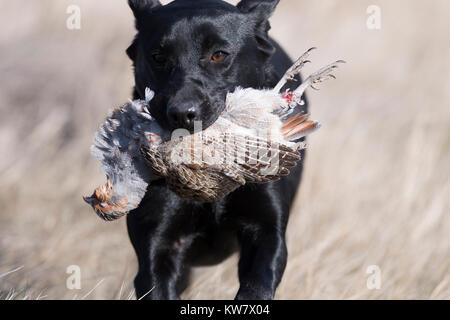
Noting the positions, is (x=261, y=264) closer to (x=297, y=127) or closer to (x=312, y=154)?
(x=297, y=127)

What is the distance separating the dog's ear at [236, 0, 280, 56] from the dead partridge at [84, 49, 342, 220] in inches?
27.3

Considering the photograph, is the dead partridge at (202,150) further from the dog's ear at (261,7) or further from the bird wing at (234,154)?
the dog's ear at (261,7)

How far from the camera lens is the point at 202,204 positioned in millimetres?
3570

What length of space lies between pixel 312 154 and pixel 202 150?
141 inches

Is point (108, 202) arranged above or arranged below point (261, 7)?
below

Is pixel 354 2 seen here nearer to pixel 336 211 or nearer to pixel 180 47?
pixel 336 211

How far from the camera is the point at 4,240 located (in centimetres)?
521

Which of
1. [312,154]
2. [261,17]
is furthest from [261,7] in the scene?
[312,154]

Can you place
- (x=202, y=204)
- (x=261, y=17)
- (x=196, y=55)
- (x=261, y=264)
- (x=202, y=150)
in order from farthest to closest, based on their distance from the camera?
(x=261, y=17)
(x=202, y=204)
(x=261, y=264)
(x=196, y=55)
(x=202, y=150)

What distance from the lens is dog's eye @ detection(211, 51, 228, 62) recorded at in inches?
130

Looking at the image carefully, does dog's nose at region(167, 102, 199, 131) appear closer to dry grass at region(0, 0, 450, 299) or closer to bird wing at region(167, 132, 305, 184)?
bird wing at region(167, 132, 305, 184)

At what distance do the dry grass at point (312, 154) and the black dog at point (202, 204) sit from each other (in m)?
0.50

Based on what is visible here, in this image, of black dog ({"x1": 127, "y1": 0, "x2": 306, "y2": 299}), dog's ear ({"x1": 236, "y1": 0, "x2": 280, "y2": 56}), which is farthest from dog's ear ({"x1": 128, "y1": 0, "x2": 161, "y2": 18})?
dog's ear ({"x1": 236, "y1": 0, "x2": 280, "y2": 56})

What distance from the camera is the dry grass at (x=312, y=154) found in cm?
483
